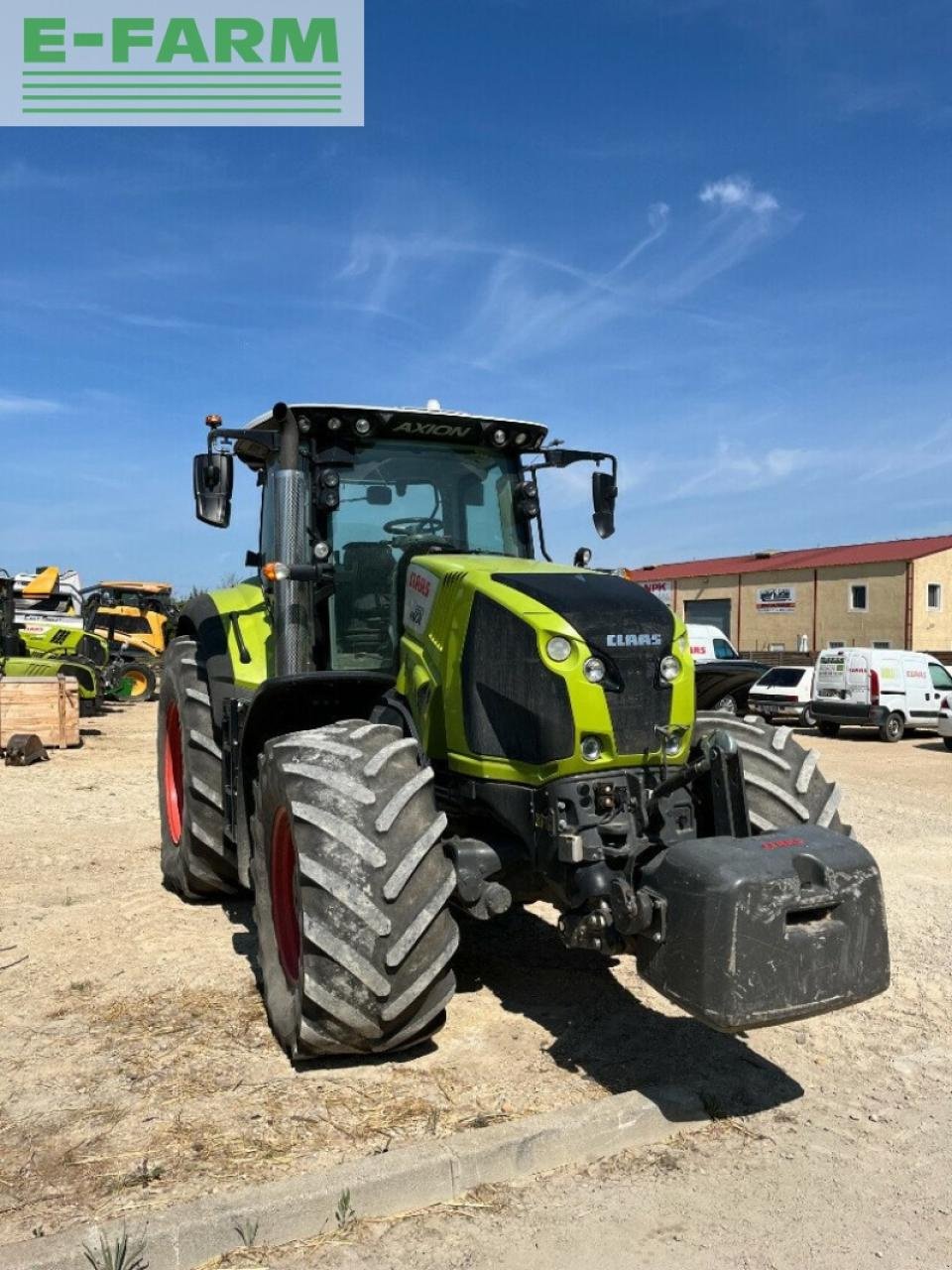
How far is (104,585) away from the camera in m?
26.4

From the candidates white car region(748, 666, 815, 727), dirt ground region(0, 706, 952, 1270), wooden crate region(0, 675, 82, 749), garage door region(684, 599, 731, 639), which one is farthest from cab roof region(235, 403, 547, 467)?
garage door region(684, 599, 731, 639)

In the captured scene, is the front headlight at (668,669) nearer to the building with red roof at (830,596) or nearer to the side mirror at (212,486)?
the side mirror at (212,486)

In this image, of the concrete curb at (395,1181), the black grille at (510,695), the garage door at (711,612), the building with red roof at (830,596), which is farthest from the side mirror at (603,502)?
the garage door at (711,612)

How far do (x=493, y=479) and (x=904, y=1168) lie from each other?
3.61m

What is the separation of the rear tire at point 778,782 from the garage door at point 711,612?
4196cm

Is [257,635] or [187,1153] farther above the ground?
[257,635]

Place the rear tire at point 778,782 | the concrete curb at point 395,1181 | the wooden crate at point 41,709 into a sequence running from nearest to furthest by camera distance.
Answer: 1. the concrete curb at point 395,1181
2. the rear tire at point 778,782
3. the wooden crate at point 41,709

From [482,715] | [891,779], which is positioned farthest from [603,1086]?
[891,779]

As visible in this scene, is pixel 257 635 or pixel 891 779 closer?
pixel 257 635

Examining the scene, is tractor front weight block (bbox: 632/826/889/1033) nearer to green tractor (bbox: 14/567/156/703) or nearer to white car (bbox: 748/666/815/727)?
green tractor (bbox: 14/567/156/703)

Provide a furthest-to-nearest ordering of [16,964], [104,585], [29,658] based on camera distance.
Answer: [104,585] → [29,658] → [16,964]

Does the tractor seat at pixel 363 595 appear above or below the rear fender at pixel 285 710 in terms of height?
above

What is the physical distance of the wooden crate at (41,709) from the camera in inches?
564

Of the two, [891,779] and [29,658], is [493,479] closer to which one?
[891,779]
